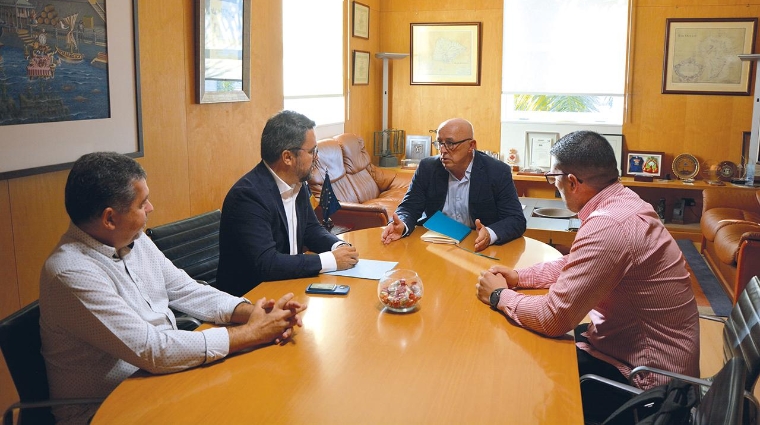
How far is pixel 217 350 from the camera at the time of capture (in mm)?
1723

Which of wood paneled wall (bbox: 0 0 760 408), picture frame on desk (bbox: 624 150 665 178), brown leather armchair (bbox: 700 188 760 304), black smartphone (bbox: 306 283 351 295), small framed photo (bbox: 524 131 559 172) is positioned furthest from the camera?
small framed photo (bbox: 524 131 559 172)

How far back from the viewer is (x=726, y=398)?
1315mm

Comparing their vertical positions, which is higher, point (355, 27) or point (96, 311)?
point (355, 27)

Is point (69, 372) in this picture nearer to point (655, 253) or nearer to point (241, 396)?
point (241, 396)

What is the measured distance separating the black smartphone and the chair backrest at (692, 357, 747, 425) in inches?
44.7

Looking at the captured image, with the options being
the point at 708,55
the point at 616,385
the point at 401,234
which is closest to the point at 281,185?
the point at 401,234

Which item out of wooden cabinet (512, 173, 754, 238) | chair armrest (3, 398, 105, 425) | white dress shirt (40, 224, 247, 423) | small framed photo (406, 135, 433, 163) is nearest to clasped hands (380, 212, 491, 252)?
white dress shirt (40, 224, 247, 423)

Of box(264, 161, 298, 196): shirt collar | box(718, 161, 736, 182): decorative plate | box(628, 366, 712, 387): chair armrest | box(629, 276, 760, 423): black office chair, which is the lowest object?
box(628, 366, 712, 387): chair armrest

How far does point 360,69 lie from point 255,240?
184 inches

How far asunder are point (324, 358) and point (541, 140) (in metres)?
5.59

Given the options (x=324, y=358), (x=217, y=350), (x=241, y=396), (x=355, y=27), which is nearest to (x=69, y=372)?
(x=217, y=350)

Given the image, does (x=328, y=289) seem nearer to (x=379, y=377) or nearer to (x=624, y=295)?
(x=379, y=377)

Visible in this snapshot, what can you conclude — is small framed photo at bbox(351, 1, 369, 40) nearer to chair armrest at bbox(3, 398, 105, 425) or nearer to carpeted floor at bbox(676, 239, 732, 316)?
carpeted floor at bbox(676, 239, 732, 316)

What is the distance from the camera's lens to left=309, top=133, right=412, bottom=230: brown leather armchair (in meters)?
5.12
